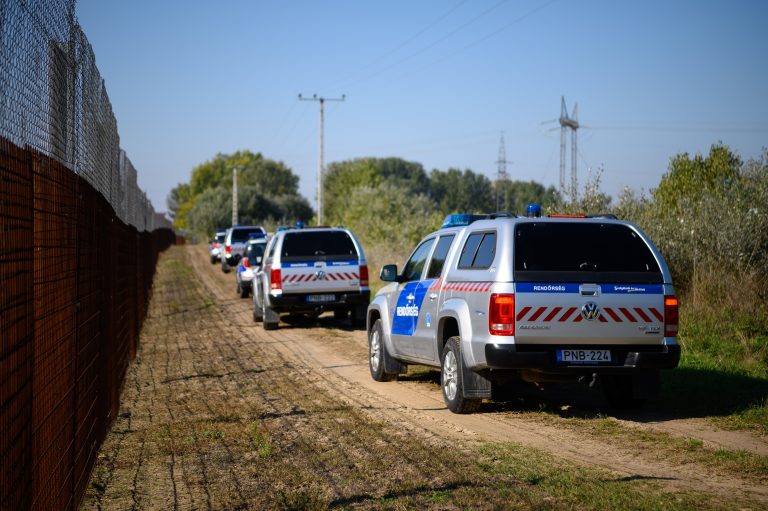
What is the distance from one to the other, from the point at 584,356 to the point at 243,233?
31145 mm

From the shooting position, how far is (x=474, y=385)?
9125 mm

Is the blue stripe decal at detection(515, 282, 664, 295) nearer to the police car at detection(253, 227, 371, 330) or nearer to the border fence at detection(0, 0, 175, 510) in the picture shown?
the border fence at detection(0, 0, 175, 510)

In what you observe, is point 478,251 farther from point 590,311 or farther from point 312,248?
point 312,248

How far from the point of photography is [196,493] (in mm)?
6363

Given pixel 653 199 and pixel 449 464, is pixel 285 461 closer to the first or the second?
pixel 449 464

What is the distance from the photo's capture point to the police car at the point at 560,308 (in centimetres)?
860

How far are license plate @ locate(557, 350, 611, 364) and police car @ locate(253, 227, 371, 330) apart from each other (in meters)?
9.89

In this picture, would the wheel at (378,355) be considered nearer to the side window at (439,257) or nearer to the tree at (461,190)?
the side window at (439,257)

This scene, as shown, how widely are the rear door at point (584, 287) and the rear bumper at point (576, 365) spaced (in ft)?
0.27

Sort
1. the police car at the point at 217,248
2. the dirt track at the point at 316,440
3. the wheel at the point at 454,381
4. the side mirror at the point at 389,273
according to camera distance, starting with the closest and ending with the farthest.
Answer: the dirt track at the point at 316,440
the wheel at the point at 454,381
the side mirror at the point at 389,273
the police car at the point at 217,248

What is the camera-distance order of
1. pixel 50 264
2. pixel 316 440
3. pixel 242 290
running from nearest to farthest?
pixel 50 264 → pixel 316 440 → pixel 242 290

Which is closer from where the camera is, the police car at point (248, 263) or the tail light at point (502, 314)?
the tail light at point (502, 314)

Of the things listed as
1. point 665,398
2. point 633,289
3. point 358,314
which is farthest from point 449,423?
point 358,314

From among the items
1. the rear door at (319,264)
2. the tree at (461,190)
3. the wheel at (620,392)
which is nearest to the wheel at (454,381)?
the wheel at (620,392)
